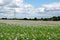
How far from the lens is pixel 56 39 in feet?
25.6

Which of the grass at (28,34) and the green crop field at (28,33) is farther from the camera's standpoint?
the green crop field at (28,33)

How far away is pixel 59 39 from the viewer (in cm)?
794

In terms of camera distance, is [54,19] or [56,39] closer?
[56,39]

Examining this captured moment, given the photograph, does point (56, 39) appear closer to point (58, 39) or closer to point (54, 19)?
point (58, 39)

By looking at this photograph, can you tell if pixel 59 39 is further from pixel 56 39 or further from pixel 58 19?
pixel 58 19

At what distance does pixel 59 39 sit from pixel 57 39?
13cm

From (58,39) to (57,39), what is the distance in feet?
0.23

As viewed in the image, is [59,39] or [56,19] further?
[56,19]

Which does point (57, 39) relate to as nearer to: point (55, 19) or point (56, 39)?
point (56, 39)

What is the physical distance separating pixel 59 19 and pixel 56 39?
3258 cm

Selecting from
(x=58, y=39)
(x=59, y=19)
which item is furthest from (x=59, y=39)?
(x=59, y=19)

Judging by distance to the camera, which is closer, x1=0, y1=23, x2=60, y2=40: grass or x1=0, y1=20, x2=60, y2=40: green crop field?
x1=0, y1=23, x2=60, y2=40: grass

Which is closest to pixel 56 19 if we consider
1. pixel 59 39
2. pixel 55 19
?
pixel 55 19

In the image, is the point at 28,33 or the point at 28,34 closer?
the point at 28,34
